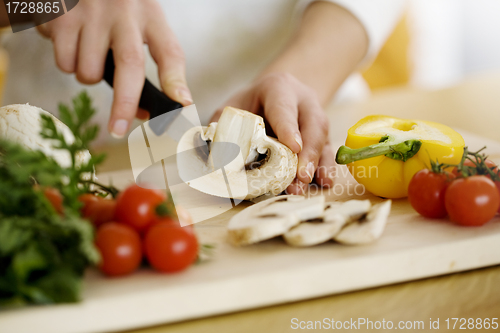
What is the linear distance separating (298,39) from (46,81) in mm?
1159

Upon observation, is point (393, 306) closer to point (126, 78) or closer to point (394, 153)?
point (394, 153)

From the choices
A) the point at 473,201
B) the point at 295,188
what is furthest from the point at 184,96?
the point at 473,201

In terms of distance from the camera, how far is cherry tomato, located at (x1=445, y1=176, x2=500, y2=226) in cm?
87

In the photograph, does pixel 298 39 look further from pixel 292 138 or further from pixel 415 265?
pixel 415 265

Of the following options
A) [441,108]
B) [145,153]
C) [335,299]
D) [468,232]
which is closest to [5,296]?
[335,299]

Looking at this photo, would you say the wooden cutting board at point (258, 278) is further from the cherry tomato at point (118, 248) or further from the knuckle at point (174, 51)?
the knuckle at point (174, 51)

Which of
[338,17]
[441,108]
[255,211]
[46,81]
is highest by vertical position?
[338,17]

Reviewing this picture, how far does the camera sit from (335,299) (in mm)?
788

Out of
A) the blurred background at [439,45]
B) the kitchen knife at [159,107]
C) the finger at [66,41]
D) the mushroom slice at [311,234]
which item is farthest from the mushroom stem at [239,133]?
the blurred background at [439,45]

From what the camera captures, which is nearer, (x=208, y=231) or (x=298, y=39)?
(x=208, y=231)

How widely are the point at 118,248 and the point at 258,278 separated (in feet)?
0.80

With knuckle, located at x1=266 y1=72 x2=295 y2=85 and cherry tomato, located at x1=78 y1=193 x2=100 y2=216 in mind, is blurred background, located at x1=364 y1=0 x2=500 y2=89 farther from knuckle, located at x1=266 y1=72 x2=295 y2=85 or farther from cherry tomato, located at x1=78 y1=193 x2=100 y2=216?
cherry tomato, located at x1=78 y1=193 x2=100 y2=216

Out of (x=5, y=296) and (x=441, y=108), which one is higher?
(x=5, y=296)

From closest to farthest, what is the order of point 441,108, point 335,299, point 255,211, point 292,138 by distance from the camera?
point 335,299 → point 255,211 → point 292,138 → point 441,108
